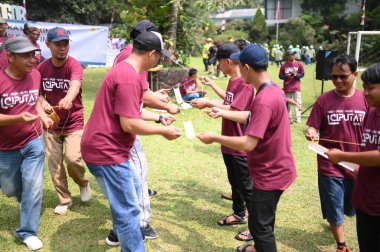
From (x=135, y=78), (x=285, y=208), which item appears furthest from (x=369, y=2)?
(x=135, y=78)

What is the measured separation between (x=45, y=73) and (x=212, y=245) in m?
2.80

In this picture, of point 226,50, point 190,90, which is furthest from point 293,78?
point 226,50

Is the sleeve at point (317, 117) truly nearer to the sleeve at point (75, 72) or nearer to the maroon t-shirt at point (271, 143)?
the maroon t-shirt at point (271, 143)

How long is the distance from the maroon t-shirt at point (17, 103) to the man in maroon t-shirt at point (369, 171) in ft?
9.42

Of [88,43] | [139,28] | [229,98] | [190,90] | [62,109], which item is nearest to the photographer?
[139,28]

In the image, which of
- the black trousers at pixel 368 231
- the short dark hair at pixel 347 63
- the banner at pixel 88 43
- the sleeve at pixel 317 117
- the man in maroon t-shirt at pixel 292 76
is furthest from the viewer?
the banner at pixel 88 43

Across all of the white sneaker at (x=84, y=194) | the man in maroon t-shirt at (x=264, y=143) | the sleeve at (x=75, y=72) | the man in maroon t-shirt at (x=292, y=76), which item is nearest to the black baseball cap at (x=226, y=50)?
the man in maroon t-shirt at (x=264, y=143)

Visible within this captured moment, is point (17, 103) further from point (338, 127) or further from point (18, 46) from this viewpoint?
point (338, 127)

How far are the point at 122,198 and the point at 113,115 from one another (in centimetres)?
71

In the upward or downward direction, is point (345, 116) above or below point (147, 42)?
below

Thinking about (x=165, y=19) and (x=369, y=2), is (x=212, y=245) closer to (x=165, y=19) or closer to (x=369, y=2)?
(x=165, y=19)

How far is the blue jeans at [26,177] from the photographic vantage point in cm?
362

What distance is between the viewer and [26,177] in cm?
360

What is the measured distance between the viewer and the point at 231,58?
396 cm
